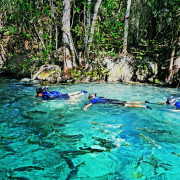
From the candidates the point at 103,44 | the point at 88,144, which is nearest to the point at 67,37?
the point at 103,44

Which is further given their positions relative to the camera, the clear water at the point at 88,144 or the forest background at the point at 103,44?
the forest background at the point at 103,44

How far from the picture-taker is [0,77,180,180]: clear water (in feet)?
7.75

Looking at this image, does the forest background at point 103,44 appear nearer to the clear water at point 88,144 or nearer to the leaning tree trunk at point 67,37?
the leaning tree trunk at point 67,37

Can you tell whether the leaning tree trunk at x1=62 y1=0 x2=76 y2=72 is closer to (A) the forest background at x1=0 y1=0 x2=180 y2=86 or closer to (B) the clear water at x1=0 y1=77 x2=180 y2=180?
(A) the forest background at x1=0 y1=0 x2=180 y2=86

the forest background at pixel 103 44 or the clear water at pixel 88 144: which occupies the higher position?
the forest background at pixel 103 44

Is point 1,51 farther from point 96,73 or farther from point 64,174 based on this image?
point 64,174

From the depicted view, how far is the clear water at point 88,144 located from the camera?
7.75ft

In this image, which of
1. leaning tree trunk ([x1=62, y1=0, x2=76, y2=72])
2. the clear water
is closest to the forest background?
leaning tree trunk ([x1=62, y1=0, x2=76, y2=72])

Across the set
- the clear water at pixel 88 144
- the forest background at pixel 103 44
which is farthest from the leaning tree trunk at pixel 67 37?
the clear water at pixel 88 144

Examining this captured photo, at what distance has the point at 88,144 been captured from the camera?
10.1 feet

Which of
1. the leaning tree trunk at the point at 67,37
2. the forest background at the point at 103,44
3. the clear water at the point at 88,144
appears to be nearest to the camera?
the clear water at the point at 88,144

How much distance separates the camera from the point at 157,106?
5762mm

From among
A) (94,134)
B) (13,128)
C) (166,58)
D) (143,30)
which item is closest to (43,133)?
(13,128)

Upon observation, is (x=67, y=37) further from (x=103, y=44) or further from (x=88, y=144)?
(x=88, y=144)
